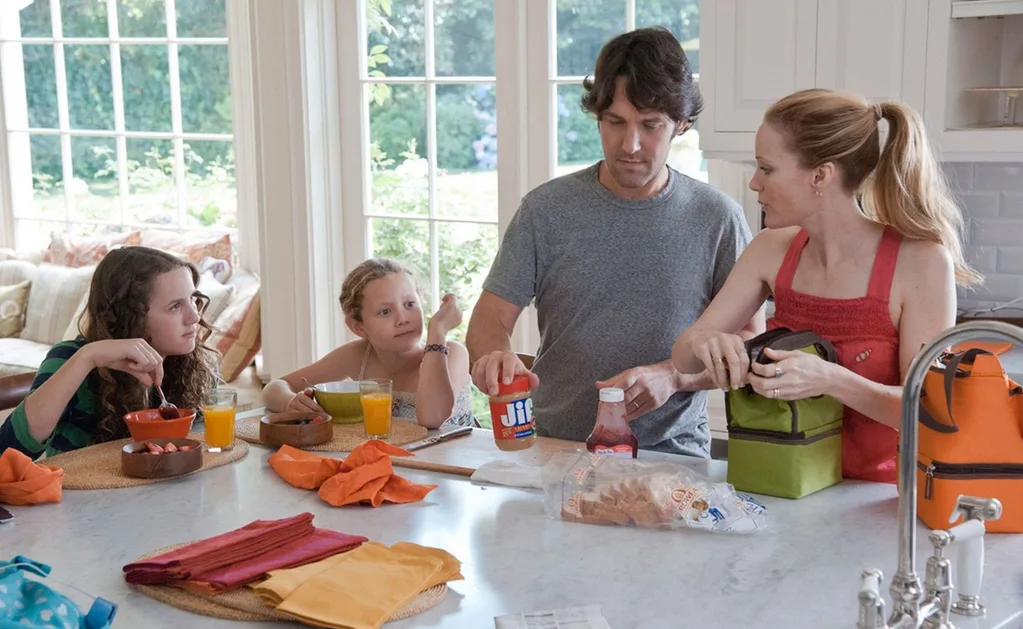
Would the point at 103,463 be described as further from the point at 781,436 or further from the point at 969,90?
the point at 969,90

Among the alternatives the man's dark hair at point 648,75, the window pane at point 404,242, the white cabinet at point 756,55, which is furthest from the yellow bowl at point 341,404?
the window pane at point 404,242

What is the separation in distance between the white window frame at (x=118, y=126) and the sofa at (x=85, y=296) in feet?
0.40

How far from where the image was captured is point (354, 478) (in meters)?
1.90

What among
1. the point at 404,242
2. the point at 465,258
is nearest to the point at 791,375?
the point at 465,258

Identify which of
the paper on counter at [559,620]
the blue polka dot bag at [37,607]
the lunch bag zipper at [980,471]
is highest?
the lunch bag zipper at [980,471]

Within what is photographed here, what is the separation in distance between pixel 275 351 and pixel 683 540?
317cm

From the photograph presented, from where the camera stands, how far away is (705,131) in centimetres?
352

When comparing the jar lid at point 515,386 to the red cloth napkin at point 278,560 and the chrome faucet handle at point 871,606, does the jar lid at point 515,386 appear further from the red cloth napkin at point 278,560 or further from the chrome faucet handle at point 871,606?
the chrome faucet handle at point 871,606

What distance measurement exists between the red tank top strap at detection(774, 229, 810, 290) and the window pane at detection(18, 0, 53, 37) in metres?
4.56

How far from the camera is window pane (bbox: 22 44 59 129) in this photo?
5.61 metres

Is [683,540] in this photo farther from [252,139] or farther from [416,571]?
[252,139]

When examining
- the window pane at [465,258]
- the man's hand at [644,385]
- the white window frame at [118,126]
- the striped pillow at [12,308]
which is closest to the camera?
the man's hand at [644,385]

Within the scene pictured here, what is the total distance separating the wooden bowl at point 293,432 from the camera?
2.19m

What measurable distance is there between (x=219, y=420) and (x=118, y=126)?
359 cm
